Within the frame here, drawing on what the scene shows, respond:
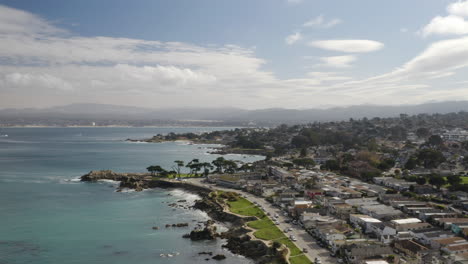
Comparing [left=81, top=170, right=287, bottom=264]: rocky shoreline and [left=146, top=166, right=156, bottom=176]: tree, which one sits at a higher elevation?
[left=146, top=166, right=156, bottom=176]: tree

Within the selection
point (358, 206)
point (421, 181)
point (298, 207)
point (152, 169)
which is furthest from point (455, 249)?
point (152, 169)

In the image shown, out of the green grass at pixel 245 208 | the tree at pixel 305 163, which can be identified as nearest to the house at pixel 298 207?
the green grass at pixel 245 208

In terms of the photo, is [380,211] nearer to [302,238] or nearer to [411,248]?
[411,248]

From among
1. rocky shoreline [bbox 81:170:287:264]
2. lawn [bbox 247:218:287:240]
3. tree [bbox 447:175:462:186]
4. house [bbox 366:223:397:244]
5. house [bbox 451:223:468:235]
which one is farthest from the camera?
tree [bbox 447:175:462:186]

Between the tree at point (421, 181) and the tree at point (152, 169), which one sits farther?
the tree at point (152, 169)

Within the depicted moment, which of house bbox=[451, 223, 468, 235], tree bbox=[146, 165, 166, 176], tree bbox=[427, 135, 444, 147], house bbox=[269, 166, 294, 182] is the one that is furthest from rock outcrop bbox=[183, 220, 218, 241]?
tree bbox=[427, 135, 444, 147]

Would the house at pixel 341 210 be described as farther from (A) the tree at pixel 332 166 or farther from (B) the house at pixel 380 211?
(A) the tree at pixel 332 166

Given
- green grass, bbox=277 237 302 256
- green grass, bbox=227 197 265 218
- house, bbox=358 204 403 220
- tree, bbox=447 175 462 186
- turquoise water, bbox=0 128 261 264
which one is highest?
tree, bbox=447 175 462 186

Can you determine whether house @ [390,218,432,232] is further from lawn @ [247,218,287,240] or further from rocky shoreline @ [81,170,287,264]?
rocky shoreline @ [81,170,287,264]

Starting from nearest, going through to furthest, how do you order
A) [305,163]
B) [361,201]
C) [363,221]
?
1. [363,221]
2. [361,201]
3. [305,163]

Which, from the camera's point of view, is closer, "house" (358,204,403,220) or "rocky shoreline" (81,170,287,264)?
"rocky shoreline" (81,170,287,264)

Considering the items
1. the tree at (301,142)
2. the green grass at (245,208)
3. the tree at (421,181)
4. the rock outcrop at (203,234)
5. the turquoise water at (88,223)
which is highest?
the tree at (301,142)
